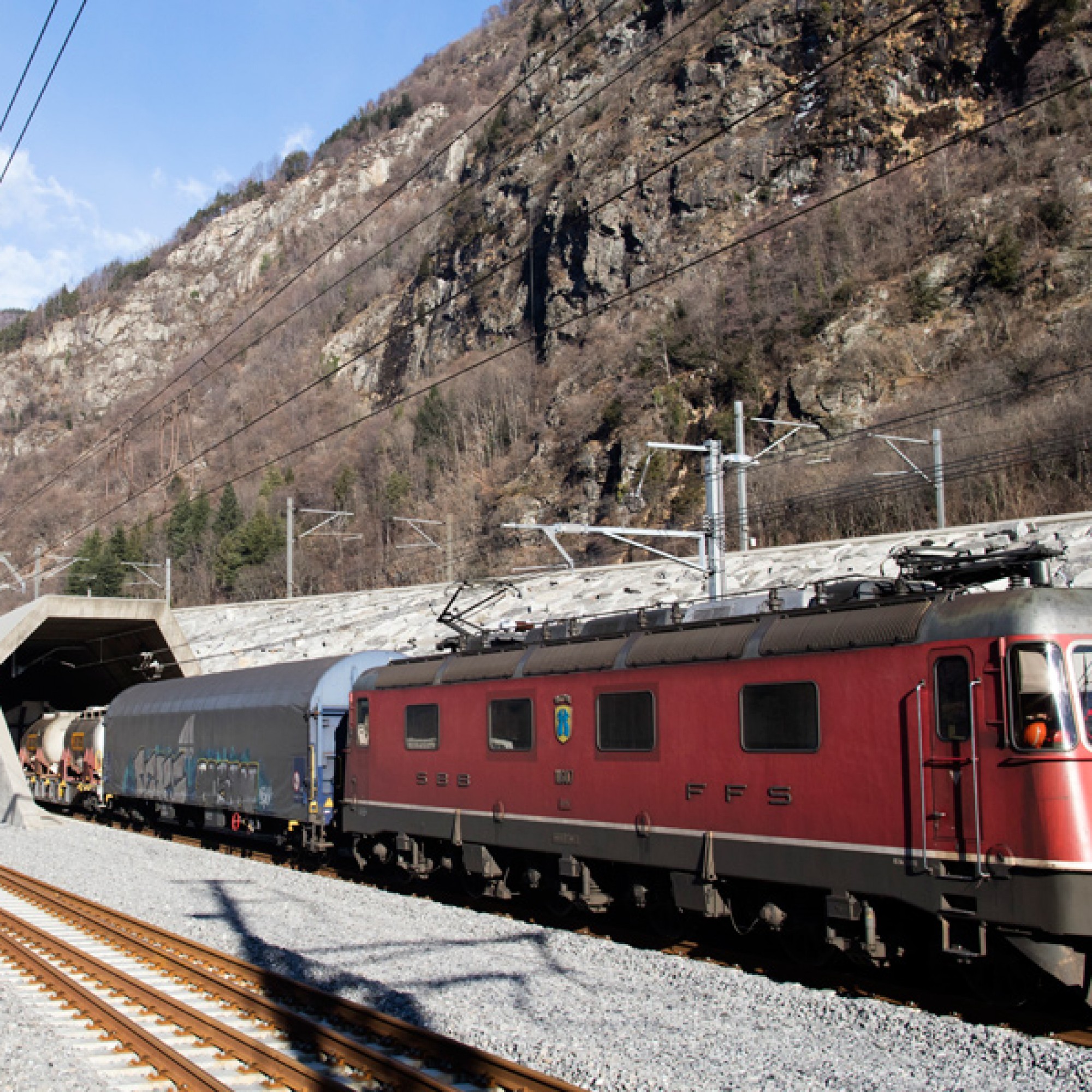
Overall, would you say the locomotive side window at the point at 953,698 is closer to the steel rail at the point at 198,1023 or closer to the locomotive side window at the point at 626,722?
the locomotive side window at the point at 626,722

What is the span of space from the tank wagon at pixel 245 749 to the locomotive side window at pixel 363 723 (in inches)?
72.2

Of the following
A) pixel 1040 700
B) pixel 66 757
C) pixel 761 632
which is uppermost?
pixel 761 632

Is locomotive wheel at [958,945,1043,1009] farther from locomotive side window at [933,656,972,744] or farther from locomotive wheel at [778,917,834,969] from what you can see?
locomotive side window at [933,656,972,744]

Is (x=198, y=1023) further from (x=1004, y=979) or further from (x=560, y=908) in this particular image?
(x=1004, y=979)

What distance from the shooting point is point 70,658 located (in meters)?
45.9

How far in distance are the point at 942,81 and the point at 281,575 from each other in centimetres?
5739

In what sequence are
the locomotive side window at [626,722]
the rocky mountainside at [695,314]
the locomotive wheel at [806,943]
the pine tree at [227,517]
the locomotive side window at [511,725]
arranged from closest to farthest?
the locomotive wheel at [806,943]
the locomotive side window at [626,722]
the locomotive side window at [511,725]
the rocky mountainside at [695,314]
the pine tree at [227,517]

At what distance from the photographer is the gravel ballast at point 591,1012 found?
8.11 metres

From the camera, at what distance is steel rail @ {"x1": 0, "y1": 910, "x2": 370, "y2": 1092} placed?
815cm

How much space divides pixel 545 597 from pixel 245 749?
13752mm

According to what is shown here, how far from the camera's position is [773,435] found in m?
61.7

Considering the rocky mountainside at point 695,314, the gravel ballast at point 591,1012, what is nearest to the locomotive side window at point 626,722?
the gravel ballast at point 591,1012

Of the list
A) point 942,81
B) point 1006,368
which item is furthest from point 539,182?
point 1006,368

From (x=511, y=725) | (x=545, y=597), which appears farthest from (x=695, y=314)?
(x=511, y=725)
